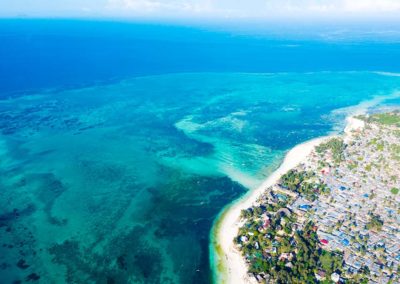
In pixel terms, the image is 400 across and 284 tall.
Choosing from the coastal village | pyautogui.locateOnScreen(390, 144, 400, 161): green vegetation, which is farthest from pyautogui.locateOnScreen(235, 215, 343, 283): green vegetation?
pyautogui.locateOnScreen(390, 144, 400, 161): green vegetation

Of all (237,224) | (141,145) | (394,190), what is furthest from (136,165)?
(394,190)

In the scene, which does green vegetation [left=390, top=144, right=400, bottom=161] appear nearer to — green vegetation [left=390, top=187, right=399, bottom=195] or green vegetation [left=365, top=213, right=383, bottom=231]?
green vegetation [left=390, top=187, right=399, bottom=195]

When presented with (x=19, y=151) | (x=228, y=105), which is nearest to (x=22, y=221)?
(x=19, y=151)

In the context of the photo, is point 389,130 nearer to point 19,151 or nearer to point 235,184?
point 235,184

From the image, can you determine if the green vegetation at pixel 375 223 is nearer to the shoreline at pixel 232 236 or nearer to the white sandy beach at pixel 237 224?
the white sandy beach at pixel 237 224

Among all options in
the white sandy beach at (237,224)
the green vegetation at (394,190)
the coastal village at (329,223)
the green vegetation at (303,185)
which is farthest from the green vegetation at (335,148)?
the green vegetation at (394,190)

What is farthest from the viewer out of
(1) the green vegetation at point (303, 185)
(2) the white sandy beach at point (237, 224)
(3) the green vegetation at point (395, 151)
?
(3) the green vegetation at point (395, 151)

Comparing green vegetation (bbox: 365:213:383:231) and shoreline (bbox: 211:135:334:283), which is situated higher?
green vegetation (bbox: 365:213:383:231)

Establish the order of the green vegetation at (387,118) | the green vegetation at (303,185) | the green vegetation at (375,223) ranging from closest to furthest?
the green vegetation at (375,223) < the green vegetation at (303,185) < the green vegetation at (387,118)
